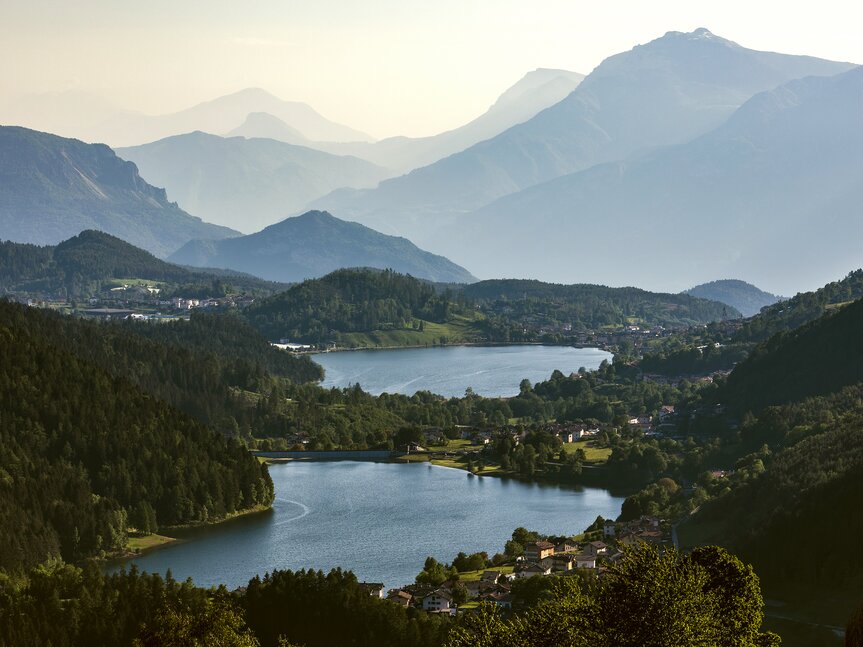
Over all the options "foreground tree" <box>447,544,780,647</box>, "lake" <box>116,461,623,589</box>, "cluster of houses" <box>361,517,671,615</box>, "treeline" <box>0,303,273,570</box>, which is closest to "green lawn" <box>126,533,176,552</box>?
"treeline" <box>0,303,273,570</box>

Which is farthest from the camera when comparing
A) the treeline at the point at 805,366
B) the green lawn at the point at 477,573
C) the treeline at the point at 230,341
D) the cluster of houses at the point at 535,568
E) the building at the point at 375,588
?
the treeline at the point at 230,341

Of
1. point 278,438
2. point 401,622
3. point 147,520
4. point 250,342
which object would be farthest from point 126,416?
point 250,342

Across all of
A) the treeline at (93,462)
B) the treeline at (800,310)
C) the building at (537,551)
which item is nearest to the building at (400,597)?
the building at (537,551)

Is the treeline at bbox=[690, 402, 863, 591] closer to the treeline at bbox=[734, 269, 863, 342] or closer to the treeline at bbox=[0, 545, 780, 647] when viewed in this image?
the treeline at bbox=[0, 545, 780, 647]

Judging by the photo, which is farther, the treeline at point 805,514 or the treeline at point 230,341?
the treeline at point 230,341

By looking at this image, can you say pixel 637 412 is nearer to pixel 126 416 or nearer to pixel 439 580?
pixel 126 416

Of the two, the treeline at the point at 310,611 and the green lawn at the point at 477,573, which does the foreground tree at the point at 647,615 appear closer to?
the treeline at the point at 310,611
